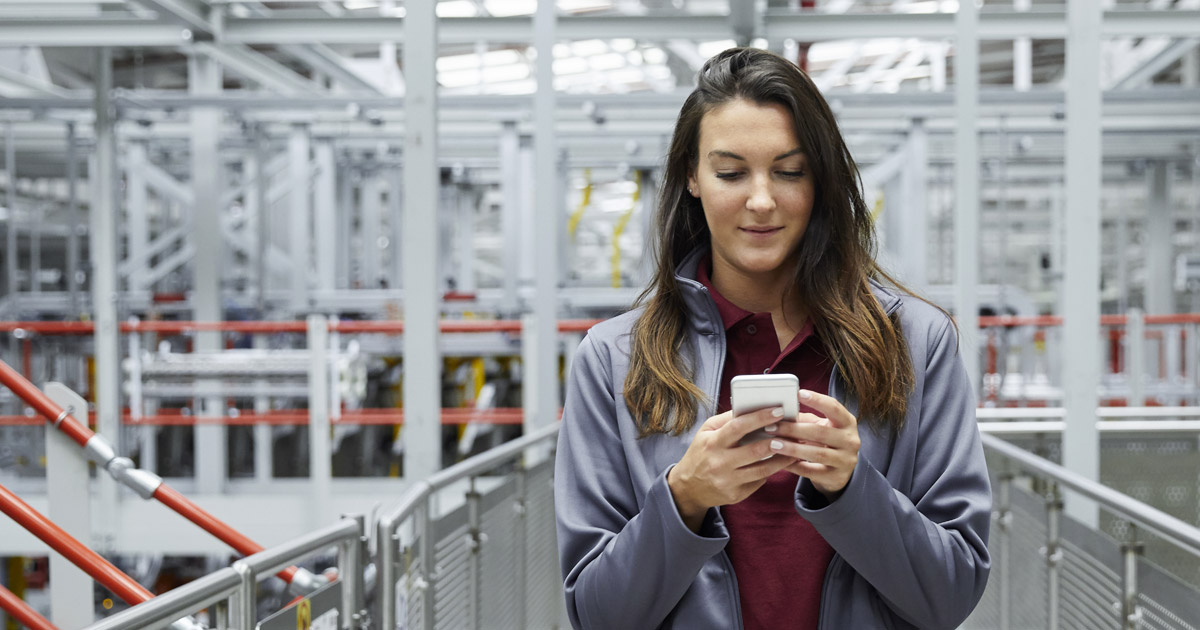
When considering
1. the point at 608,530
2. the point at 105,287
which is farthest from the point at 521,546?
the point at 105,287

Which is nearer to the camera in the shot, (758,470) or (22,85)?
(758,470)

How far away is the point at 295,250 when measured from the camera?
10625mm

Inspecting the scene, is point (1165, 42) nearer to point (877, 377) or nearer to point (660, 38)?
point (660, 38)

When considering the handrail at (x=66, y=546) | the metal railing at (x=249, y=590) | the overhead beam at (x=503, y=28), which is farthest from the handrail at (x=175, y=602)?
the overhead beam at (x=503, y=28)

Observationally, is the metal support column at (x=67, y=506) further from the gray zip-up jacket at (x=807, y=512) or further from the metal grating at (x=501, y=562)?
the gray zip-up jacket at (x=807, y=512)

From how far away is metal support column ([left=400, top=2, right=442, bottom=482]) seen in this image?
310cm

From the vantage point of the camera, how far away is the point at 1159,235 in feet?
41.9

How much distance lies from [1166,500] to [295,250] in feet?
27.0

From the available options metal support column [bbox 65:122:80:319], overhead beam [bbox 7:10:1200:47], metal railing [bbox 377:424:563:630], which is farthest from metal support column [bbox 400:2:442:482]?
metal support column [bbox 65:122:80:319]

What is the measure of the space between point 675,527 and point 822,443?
0.17m

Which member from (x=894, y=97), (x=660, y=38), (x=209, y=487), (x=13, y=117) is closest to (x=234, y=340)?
(x=13, y=117)

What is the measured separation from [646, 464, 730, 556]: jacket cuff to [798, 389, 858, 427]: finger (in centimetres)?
16

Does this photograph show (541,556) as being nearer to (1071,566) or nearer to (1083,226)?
(1071,566)

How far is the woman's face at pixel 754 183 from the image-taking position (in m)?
1.12
